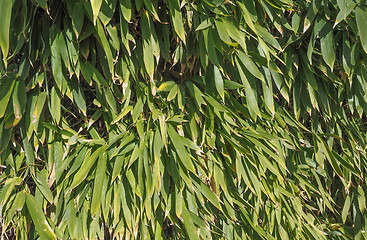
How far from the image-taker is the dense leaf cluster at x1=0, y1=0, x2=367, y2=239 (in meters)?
1.04

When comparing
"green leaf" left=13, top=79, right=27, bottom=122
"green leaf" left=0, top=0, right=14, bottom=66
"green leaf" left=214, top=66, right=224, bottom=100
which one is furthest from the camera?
"green leaf" left=214, top=66, right=224, bottom=100

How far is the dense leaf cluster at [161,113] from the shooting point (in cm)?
104

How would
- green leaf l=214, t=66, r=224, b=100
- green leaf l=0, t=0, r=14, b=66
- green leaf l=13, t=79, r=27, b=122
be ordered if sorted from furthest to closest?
green leaf l=214, t=66, r=224, b=100, green leaf l=13, t=79, r=27, b=122, green leaf l=0, t=0, r=14, b=66

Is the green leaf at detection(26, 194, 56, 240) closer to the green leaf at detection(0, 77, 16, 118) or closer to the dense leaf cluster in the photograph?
the dense leaf cluster

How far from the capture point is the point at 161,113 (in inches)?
43.5

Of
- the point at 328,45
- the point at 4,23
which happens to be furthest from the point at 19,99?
the point at 328,45

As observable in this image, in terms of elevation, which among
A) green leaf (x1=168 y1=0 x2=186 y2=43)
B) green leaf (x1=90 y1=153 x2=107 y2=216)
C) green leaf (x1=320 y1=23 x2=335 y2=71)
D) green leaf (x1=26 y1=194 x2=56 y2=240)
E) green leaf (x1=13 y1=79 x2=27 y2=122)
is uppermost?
green leaf (x1=168 y1=0 x2=186 y2=43)

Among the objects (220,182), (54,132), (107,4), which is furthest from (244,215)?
(107,4)

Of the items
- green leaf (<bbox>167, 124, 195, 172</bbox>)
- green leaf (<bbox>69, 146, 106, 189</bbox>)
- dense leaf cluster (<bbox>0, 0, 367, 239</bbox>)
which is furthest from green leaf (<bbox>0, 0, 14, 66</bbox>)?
green leaf (<bbox>167, 124, 195, 172</bbox>)

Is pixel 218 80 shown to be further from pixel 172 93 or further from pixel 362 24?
pixel 362 24

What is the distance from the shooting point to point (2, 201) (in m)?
1.01

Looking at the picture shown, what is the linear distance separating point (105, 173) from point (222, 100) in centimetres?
39

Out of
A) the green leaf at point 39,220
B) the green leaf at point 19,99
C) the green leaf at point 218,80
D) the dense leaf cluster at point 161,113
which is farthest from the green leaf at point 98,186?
Answer: the green leaf at point 218,80

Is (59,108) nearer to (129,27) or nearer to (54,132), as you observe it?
(54,132)
